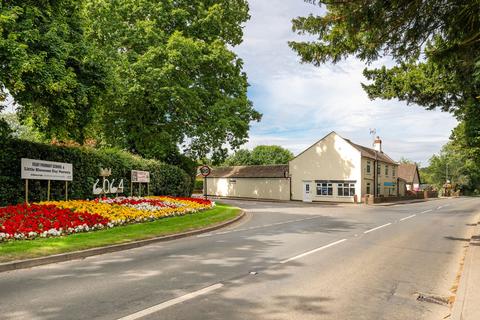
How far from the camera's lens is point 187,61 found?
26031 mm

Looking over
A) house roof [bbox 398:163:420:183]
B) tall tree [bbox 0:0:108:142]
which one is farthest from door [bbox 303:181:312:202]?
house roof [bbox 398:163:420:183]

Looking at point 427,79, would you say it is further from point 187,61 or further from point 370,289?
point 187,61

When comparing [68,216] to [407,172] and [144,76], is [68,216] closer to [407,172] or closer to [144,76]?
[144,76]

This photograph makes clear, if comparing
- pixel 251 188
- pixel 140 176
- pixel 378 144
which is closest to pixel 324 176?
pixel 251 188

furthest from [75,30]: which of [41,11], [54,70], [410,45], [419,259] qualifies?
[419,259]

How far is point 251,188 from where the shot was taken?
54719mm

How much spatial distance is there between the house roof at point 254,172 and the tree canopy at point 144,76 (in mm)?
21451

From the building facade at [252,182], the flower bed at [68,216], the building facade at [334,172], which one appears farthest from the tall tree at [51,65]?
the building facade at [334,172]

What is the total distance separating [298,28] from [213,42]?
20449 mm

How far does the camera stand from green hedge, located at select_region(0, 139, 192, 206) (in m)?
15.1

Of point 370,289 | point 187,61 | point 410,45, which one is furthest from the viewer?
point 187,61

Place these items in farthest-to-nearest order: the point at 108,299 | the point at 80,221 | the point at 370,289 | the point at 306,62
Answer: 1. the point at 80,221
2. the point at 306,62
3. the point at 370,289
4. the point at 108,299

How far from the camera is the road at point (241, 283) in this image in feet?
17.8

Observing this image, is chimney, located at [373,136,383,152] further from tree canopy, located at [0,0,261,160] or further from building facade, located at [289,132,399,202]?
tree canopy, located at [0,0,261,160]
